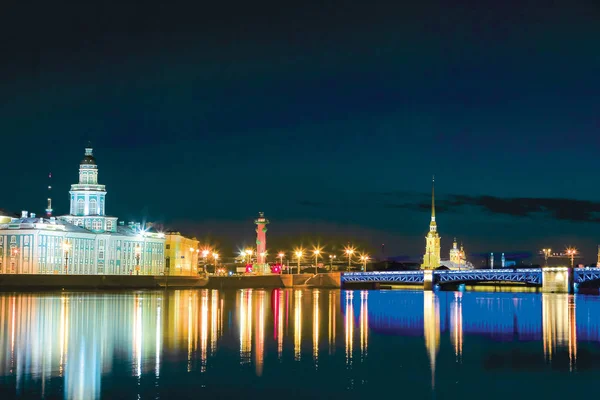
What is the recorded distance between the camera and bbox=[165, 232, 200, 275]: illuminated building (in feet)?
590

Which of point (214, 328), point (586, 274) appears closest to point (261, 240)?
point (586, 274)

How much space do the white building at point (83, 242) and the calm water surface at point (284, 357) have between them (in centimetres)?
8764

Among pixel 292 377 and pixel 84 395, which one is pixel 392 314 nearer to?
pixel 292 377

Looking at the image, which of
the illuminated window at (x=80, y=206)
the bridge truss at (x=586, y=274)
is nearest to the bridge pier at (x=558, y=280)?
the bridge truss at (x=586, y=274)

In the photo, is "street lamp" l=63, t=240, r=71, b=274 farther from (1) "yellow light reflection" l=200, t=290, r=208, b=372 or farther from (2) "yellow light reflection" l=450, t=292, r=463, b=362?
(2) "yellow light reflection" l=450, t=292, r=463, b=362

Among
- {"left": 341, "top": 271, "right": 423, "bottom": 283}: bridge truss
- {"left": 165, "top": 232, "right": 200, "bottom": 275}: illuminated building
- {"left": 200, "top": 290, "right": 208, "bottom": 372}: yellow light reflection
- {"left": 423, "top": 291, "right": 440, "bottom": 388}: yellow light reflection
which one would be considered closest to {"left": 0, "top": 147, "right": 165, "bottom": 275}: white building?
{"left": 165, "top": 232, "right": 200, "bottom": 275}: illuminated building

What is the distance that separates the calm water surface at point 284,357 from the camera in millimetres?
29391

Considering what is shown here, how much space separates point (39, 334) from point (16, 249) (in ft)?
345

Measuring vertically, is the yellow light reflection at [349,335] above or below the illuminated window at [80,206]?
below

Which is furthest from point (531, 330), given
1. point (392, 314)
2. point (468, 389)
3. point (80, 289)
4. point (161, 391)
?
point (80, 289)

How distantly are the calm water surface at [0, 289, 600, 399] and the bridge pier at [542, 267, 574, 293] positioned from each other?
291ft

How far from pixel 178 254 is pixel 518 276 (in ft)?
212

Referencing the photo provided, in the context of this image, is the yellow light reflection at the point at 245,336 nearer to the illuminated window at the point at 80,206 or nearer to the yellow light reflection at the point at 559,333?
the yellow light reflection at the point at 559,333

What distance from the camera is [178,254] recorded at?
182m
